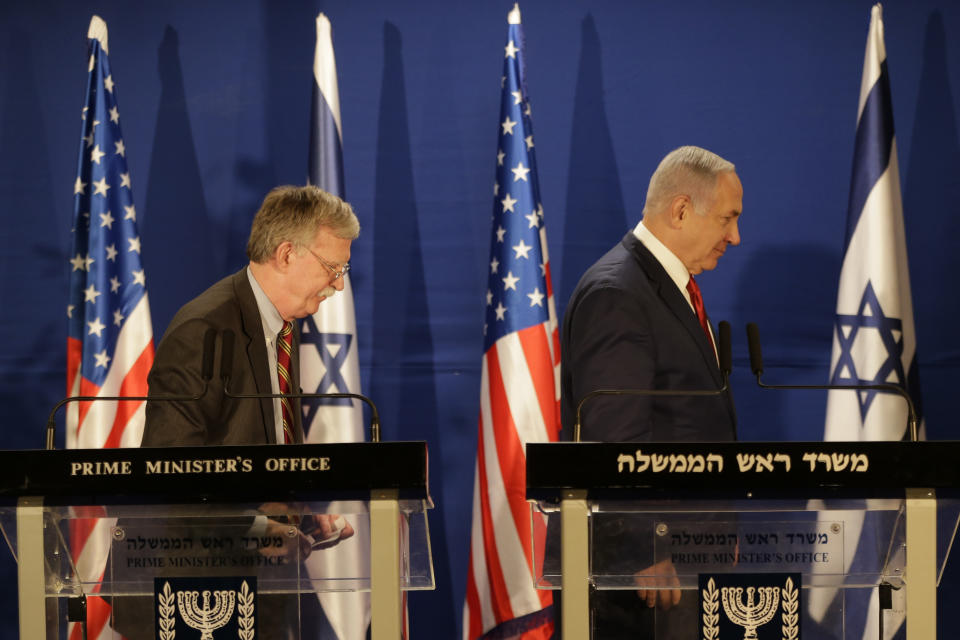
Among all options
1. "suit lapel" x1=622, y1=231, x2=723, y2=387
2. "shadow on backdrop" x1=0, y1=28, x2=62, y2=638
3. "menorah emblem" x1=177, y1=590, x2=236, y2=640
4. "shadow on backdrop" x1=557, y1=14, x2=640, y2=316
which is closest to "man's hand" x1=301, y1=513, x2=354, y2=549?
"menorah emblem" x1=177, y1=590, x2=236, y2=640

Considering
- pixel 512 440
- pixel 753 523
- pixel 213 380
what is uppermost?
pixel 213 380

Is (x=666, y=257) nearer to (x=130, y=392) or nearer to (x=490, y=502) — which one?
(x=490, y=502)

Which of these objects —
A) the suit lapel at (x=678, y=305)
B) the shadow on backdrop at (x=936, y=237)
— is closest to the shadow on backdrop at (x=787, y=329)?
the shadow on backdrop at (x=936, y=237)

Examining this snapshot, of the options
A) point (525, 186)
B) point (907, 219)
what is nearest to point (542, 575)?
point (525, 186)

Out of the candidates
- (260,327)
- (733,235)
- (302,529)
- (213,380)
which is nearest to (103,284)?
(260,327)

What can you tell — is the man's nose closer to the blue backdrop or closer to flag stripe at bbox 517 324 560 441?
flag stripe at bbox 517 324 560 441

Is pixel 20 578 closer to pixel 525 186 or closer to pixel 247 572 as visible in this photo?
pixel 247 572

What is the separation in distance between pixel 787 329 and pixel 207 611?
3181mm

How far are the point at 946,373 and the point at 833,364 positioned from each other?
0.72 meters

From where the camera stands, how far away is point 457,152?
4414mm

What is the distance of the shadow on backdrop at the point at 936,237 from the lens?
14.3 feet

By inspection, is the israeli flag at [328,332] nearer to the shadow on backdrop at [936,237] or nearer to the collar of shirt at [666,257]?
the collar of shirt at [666,257]

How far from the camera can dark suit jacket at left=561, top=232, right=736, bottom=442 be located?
8.28 feet

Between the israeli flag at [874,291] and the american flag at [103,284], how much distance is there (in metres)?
2.61
